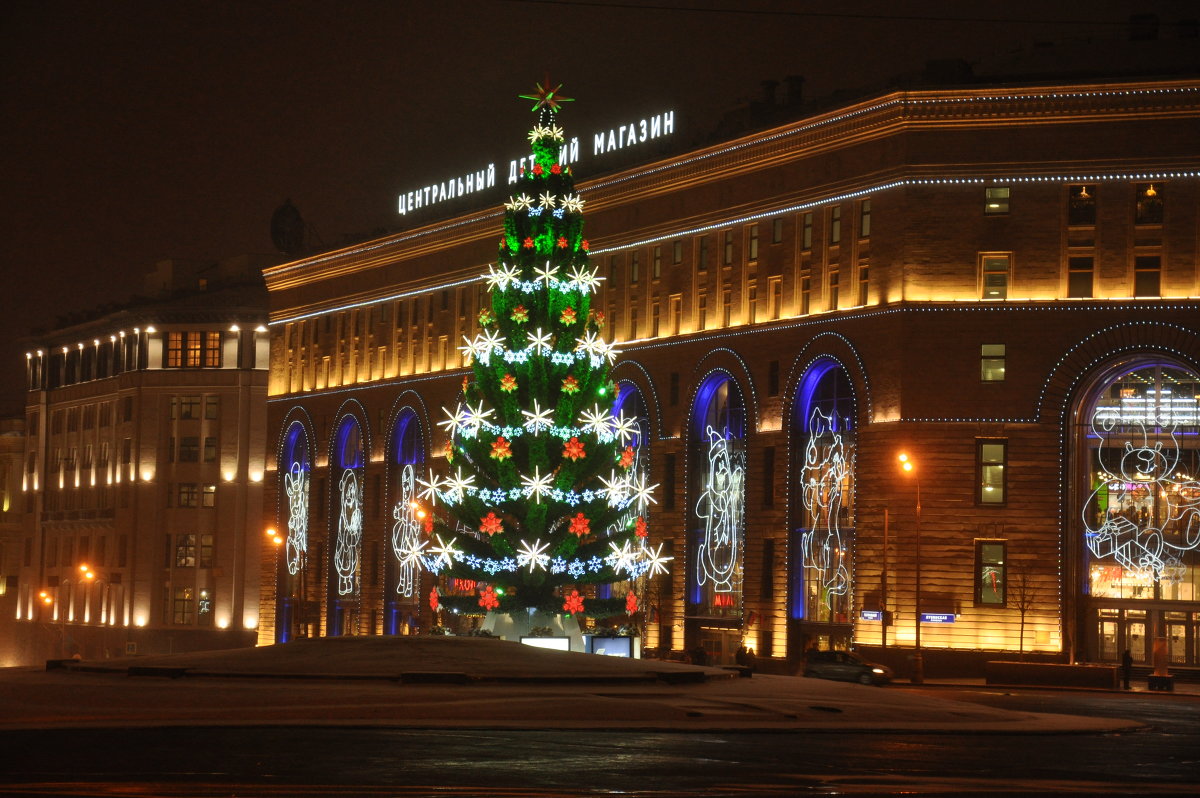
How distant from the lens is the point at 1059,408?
7269 centimetres

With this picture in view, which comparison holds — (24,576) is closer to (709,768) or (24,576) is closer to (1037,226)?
(1037,226)

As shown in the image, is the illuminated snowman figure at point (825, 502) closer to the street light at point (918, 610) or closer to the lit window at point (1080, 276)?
the street light at point (918, 610)

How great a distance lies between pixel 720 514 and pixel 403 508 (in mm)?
26681

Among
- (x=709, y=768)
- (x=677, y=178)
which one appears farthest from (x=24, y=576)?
(x=709, y=768)

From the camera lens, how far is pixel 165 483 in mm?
Answer: 126062

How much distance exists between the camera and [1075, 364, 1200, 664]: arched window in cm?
7125

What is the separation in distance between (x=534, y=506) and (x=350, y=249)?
5683cm

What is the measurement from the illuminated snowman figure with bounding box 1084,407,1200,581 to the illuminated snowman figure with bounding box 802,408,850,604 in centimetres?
1025

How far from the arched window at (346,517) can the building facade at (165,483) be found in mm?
12974

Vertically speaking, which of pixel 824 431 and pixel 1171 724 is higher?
pixel 824 431

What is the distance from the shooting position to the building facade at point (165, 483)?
405 feet

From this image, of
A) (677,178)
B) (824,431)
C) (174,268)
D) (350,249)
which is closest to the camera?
(824,431)

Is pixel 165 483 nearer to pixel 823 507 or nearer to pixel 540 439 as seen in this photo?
pixel 823 507

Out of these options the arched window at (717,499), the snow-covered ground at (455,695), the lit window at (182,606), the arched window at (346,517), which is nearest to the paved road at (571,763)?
the snow-covered ground at (455,695)
